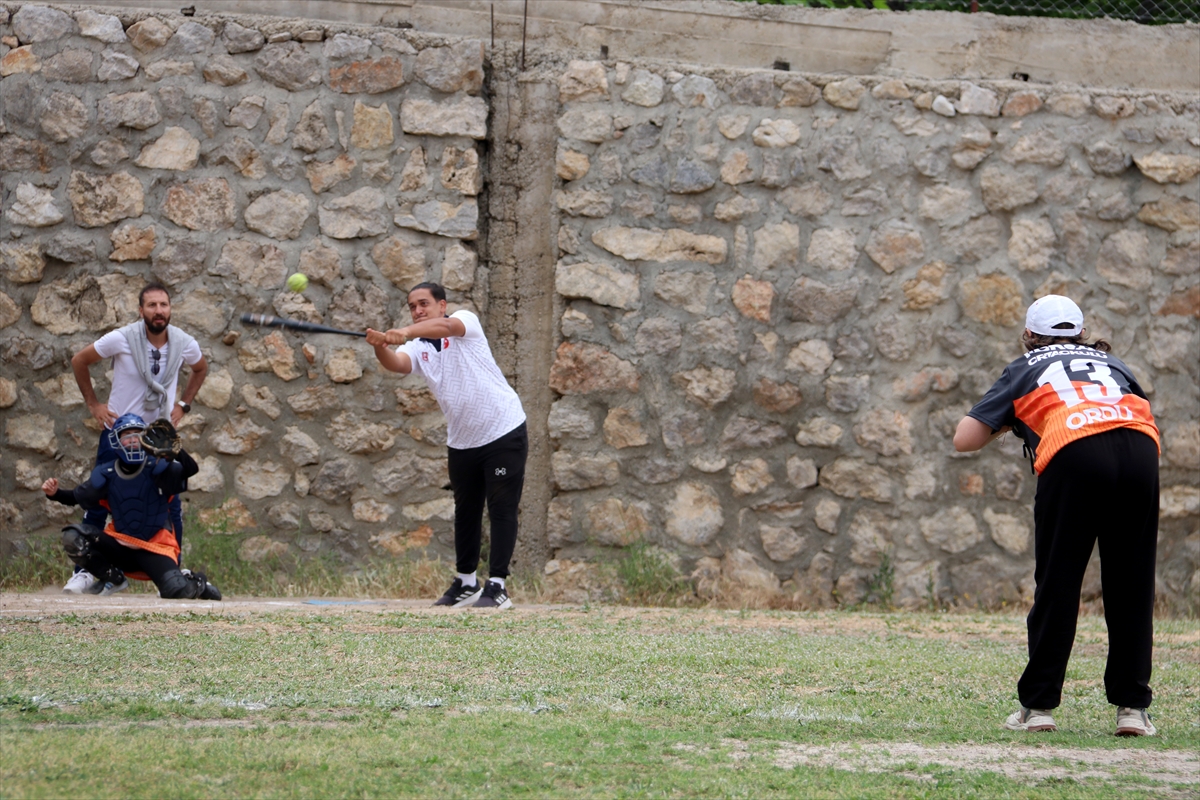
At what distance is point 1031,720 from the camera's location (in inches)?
167

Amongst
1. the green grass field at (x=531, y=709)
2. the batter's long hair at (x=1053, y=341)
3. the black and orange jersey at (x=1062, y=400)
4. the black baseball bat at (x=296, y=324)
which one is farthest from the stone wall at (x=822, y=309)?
the black and orange jersey at (x=1062, y=400)

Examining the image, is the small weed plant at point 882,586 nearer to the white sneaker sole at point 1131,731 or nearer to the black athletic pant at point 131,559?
the white sneaker sole at point 1131,731

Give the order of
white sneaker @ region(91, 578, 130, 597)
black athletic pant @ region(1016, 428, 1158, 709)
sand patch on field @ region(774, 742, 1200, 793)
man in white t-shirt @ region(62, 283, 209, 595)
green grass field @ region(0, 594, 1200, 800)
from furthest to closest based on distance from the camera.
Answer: man in white t-shirt @ region(62, 283, 209, 595) < white sneaker @ region(91, 578, 130, 597) < black athletic pant @ region(1016, 428, 1158, 709) < sand patch on field @ region(774, 742, 1200, 793) < green grass field @ region(0, 594, 1200, 800)

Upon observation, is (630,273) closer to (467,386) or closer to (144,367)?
(467,386)

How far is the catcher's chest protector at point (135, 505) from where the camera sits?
23.0ft

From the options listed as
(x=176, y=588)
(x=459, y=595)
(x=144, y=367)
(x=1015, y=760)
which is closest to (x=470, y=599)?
(x=459, y=595)

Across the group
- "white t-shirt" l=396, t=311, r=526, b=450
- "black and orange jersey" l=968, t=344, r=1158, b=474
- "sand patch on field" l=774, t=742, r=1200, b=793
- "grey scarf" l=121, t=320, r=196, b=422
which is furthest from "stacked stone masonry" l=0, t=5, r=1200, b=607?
"sand patch on field" l=774, t=742, r=1200, b=793

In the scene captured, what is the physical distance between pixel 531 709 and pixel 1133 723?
6.55ft

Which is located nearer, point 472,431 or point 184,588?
point 184,588

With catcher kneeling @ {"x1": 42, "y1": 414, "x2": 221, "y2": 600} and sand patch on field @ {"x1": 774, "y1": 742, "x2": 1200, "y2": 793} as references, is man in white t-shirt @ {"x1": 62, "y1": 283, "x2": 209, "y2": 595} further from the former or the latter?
sand patch on field @ {"x1": 774, "y1": 742, "x2": 1200, "y2": 793}

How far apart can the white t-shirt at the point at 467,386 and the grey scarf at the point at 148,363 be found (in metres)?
1.42

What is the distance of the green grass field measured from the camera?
3.23m

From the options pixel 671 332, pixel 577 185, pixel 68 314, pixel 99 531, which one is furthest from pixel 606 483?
pixel 68 314

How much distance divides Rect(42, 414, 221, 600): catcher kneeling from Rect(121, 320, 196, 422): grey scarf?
37 cm
